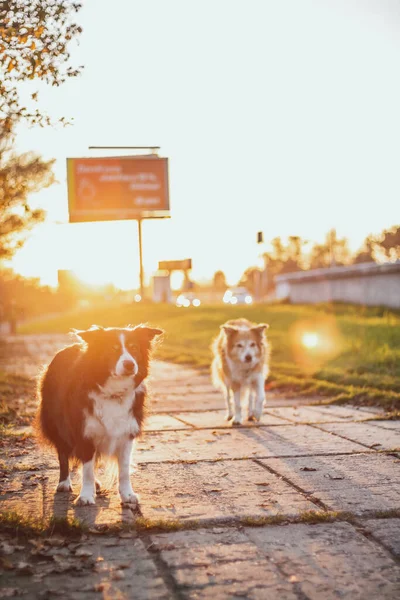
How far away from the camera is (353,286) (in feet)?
92.9

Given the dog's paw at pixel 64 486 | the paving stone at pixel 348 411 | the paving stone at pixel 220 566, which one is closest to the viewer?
the paving stone at pixel 220 566

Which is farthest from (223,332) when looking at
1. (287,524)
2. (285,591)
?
(285,591)

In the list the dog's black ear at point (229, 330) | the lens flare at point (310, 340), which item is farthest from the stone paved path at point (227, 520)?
the lens flare at point (310, 340)

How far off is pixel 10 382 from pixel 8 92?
24.7 feet

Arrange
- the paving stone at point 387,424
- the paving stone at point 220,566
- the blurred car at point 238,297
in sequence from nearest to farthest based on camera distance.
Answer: the paving stone at point 220,566 → the paving stone at point 387,424 → the blurred car at point 238,297

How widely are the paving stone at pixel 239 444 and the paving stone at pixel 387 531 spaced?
2160 mm

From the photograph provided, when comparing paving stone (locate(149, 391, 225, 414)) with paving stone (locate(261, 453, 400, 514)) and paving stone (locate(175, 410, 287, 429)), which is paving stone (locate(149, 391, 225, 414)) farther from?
paving stone (locate(261, 453, 400, 514))

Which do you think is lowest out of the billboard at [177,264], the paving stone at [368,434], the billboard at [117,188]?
the paving stone at [368,434]

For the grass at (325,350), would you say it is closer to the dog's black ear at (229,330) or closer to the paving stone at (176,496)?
the dog's black ear at (229,330)

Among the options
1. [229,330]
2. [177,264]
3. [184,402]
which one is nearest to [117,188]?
[177,264]

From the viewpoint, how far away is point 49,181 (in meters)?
24.9

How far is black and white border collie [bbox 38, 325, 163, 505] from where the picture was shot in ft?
16.4

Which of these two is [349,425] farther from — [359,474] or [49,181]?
[49,181]

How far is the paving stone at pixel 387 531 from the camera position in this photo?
3.96m
